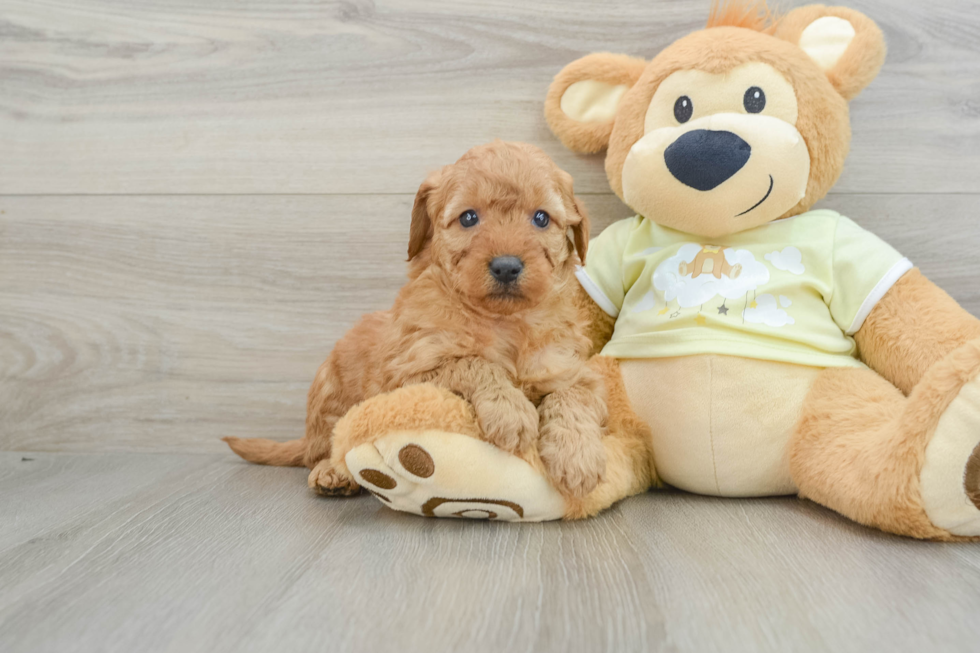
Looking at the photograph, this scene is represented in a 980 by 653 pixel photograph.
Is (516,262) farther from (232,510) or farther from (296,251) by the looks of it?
(296,251)

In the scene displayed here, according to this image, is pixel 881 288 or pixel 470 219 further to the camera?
pixel 881 288

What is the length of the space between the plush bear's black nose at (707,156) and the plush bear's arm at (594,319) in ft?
0.99

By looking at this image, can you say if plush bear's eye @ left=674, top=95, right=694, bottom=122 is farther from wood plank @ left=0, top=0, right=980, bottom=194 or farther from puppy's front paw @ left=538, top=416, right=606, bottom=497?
puppy's front paw @ left=538, top=416, right=606, bottom=497

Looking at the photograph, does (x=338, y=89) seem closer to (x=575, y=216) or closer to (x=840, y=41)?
(x=575, y=216)

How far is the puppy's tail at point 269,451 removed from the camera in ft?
→ 4.66

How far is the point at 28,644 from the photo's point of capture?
0.69 meters

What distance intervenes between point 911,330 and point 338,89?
4.06 ft

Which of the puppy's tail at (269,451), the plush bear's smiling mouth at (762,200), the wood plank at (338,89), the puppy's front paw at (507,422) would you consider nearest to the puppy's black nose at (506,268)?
the puppy's front paw at (507,422)

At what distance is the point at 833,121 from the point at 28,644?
4.48ft

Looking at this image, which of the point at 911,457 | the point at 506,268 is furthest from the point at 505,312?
the point at 911,457

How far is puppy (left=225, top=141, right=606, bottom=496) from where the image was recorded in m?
0.95

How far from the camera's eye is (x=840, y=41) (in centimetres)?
123

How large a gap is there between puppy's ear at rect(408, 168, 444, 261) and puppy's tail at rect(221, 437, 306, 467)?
0.56m

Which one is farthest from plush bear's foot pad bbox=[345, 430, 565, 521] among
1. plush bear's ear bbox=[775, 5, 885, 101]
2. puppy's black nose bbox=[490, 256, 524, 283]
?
plush bear's ear bbox=[775, 5, 885, 101]
